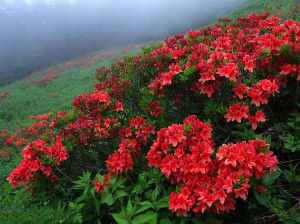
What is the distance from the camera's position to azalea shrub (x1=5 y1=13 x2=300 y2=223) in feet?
5.76

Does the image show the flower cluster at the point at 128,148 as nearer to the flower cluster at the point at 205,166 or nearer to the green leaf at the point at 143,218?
the flower cluster at the point at 205,166

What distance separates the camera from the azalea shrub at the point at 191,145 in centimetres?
176

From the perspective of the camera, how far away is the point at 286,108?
2590 mm

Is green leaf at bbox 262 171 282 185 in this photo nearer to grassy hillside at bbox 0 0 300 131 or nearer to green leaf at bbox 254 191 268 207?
green leaf at bbox 254 191 268 207

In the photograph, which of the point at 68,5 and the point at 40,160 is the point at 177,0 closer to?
the point at 68,5

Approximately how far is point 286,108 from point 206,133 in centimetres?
119

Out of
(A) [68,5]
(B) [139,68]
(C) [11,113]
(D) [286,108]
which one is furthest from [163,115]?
(A) [68,5]

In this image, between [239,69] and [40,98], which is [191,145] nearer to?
[239,69]

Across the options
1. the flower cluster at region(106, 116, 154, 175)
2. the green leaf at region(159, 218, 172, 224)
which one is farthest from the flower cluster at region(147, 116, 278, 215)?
the flower cluster at region(106, 116, 154, 175)

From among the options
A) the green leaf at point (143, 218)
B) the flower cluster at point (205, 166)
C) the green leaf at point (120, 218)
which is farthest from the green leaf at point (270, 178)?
the green leaf at point (120, 218)

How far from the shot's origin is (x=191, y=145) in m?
2.01

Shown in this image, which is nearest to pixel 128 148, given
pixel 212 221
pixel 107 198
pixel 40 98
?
pixel 107 198

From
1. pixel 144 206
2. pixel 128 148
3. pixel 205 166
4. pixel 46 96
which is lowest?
pixel 46 96

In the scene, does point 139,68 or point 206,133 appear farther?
point 139,68
